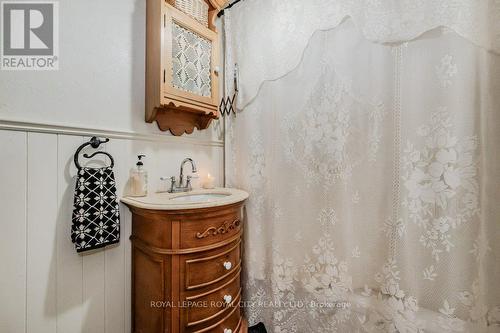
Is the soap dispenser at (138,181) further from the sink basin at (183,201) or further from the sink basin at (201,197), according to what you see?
the sink basin at (201,197)

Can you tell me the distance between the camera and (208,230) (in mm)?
1022

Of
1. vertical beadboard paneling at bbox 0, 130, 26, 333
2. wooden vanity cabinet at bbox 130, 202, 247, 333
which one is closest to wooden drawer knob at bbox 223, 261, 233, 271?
wooden vanity cabinet at bbox 130, 202, 247, 333

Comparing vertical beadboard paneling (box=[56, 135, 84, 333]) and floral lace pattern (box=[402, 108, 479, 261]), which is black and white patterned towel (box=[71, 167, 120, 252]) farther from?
floral lace pattern (box=[402, 108, 479, 261])

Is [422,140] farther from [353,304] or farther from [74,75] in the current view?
[74,75]

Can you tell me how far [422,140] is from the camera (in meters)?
0.85

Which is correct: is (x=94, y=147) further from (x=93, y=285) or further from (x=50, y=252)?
(x=93, y=285)

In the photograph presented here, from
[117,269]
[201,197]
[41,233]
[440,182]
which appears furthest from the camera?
[201,197]

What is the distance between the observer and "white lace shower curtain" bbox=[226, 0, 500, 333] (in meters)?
0.76

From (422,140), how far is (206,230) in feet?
3.18

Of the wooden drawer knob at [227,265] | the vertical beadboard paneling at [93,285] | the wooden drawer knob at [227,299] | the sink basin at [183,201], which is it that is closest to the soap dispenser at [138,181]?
the sink basin at [183,201]

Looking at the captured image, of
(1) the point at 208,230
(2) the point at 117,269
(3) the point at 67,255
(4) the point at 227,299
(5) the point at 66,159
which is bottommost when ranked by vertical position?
(4) the point at 227,299

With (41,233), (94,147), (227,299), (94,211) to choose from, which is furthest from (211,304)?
(94,147)

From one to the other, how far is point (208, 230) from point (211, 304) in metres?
0.36

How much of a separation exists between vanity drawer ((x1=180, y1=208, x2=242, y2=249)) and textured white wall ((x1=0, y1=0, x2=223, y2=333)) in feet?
1.38
